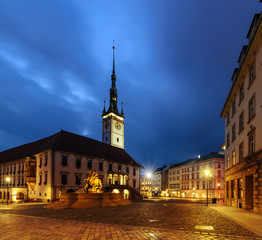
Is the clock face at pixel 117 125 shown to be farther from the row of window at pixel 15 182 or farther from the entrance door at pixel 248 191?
the entrance door at pixel 248 191

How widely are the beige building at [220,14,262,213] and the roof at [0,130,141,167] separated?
29.3 meters

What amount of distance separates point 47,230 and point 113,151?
1962 inches

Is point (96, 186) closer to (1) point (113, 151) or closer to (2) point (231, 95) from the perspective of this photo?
(2) point (231, 95)

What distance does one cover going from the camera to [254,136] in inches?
719

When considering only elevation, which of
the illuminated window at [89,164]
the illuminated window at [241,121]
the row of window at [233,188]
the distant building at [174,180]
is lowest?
the distant building at [174,180]

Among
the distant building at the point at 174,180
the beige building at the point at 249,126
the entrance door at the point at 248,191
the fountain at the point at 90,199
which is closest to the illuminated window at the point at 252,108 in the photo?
the beige building at the point at 249,126

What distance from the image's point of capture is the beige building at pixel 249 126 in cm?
1697

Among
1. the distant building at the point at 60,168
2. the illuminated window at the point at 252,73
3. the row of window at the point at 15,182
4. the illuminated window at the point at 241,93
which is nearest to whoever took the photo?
the illuminated window at the point at 252,73

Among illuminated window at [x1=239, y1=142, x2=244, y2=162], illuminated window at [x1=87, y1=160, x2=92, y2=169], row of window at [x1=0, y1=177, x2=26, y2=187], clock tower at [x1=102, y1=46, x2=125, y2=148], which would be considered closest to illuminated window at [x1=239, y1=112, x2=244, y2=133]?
illuminated window at [x1=239, y1=142, x2=244, y2=162]

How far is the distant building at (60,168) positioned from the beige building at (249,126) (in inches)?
1074

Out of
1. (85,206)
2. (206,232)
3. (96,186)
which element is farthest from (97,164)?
(206,232)

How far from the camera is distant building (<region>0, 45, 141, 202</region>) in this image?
3984cm

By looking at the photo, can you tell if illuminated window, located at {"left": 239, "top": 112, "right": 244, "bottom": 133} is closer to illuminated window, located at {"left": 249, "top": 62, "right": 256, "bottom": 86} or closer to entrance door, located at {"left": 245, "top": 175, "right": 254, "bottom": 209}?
illuminated window, located at {"left": 249, "top": 62, "right": 256, "bottom": 86}

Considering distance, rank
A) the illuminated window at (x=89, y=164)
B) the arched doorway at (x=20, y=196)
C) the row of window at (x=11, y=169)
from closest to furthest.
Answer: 1. the arched doorway at (x=20, y=196)
2. the illuminated window at (x=89, y=164)
3. the row of window at (x=11, y=169)
